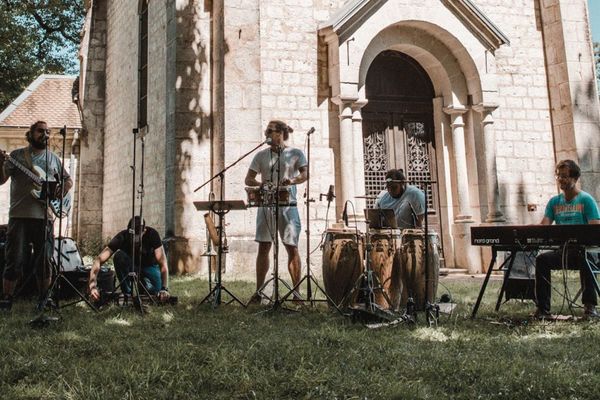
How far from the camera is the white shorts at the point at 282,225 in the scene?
5.90 m

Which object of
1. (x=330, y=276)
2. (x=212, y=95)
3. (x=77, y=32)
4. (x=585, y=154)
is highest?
(x=77, y=32)

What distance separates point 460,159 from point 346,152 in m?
2.56

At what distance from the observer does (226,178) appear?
880cm

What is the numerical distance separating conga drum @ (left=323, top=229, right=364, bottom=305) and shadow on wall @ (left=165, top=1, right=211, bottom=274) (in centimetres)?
411

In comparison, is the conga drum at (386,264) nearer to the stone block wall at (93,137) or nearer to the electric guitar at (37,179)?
the electric guitar at (37,179)

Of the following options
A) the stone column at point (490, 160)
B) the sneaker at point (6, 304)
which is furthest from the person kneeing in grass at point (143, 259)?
the stone column at point (490, 160)

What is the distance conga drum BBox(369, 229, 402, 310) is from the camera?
5.29 metres

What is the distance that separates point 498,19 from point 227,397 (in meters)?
10.7

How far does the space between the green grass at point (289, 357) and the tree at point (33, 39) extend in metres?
18.1

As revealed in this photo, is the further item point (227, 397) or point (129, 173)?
point (129, 173)

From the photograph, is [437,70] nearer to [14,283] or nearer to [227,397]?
[14,283]

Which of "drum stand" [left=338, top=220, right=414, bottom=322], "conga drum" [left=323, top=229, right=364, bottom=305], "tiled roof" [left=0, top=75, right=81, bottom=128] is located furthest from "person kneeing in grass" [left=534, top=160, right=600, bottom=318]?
"tiled roof" [left=0, top=75, right=81, bottom=128]

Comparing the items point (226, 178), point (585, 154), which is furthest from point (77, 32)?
point (585, 154)

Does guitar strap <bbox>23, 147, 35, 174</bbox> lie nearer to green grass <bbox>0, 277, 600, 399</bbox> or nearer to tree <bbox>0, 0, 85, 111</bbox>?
green grass <bbox>0, 277, 600, 399</bbox>
